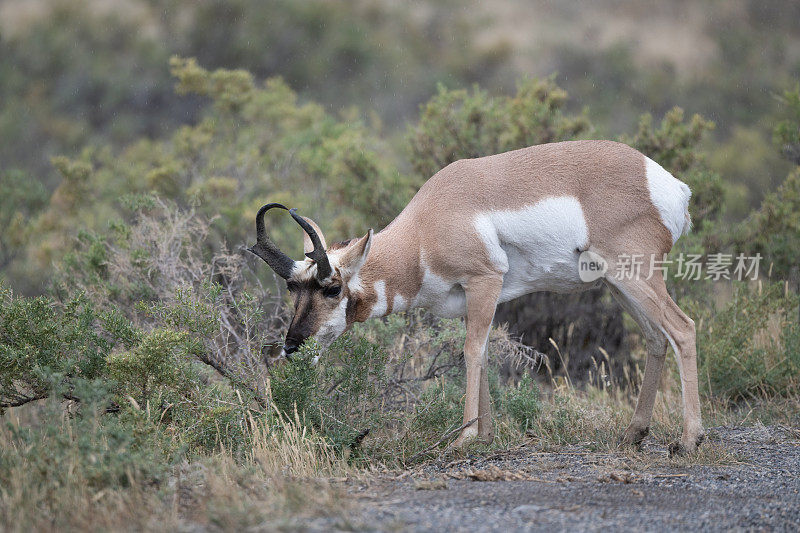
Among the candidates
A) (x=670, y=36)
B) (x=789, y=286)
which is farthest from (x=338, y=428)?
(x=670, y=36)

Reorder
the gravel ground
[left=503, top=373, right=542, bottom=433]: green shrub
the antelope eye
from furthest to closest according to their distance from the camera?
[left=503, top=373, right=542, bottom=433]: green shrub < the antelope eye < the gravel ground

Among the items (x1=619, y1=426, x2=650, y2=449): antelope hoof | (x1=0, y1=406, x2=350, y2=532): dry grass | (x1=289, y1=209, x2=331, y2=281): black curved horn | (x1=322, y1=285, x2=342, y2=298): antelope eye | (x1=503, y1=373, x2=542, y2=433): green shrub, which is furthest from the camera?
(x1=503, y1=373, x2=542, y2=433): green shrub

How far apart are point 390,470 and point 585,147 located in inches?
129

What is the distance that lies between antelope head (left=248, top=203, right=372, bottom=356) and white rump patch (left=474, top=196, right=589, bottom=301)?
1.13 meters

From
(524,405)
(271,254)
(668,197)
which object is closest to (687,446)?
(524,405)

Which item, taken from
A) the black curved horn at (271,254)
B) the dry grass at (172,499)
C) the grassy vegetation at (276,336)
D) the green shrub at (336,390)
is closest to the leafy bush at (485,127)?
the grassy vegetation at (276,336)

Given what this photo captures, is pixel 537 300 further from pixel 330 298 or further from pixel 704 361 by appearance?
pixel 330 298

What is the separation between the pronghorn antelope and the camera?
7.07 m

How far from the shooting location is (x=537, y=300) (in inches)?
464

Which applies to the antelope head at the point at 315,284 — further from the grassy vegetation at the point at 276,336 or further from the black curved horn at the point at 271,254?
the grassy vegetation at the point at 276,336

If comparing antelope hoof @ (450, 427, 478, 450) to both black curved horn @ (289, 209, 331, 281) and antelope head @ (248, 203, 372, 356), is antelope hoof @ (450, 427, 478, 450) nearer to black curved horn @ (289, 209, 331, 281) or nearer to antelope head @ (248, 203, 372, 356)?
antelope head @ (248, 203, 372, 356)

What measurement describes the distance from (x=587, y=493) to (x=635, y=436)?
2.03 m

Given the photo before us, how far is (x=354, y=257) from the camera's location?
7016mm

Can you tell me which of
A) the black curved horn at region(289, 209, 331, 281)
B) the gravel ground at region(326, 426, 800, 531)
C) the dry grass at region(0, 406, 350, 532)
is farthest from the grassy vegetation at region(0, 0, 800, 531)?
the black curved horn at region(289, 209, 331, 281)
